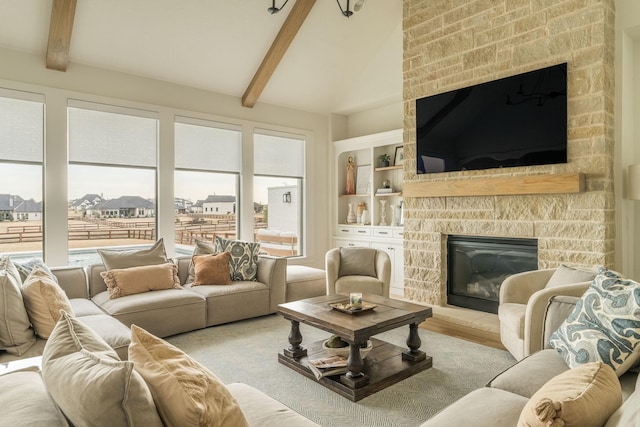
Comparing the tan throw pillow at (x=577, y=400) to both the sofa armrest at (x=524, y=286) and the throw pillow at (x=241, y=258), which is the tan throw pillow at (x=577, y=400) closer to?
→ the sofa armrest at (x=524, y=286)

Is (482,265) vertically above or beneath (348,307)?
above

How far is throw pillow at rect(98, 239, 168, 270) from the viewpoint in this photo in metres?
3.97

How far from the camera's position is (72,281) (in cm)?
374

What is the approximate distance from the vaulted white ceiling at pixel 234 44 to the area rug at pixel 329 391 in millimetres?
3115

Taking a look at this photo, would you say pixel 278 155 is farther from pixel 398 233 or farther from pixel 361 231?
pixel 398 233

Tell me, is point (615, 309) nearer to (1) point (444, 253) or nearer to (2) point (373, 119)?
(1) point (444, 253)

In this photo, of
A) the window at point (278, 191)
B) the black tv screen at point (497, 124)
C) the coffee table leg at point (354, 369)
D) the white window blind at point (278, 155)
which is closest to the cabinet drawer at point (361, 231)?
the window at point (278, 191)

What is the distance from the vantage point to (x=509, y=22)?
3.91 metres

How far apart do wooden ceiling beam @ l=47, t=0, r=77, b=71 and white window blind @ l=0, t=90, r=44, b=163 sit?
406 millimetres

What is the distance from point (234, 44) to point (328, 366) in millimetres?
3857

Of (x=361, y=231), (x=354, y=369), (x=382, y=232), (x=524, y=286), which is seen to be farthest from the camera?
(x=361, y=231)

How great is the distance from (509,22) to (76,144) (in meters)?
4.64

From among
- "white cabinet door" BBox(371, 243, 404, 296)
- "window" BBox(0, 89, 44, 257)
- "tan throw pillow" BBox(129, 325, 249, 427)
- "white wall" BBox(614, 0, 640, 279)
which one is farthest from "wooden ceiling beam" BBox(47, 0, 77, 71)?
"white wall" BBox(614, 0, 640, 279)

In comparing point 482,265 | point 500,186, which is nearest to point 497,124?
point 500,186
